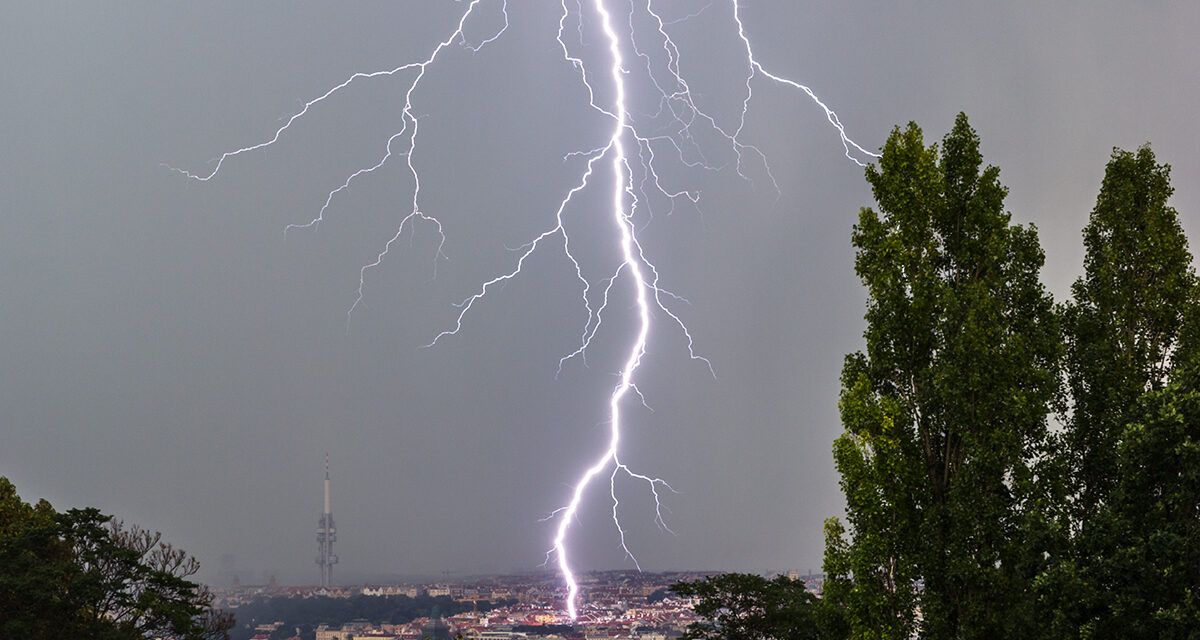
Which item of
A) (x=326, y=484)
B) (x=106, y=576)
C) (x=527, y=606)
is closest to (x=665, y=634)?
(x=527, y=606)

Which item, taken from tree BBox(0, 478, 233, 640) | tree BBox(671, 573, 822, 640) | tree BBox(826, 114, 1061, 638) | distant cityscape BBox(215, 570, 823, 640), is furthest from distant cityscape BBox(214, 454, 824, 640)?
tree BBox(826, 114, 1061, 638)

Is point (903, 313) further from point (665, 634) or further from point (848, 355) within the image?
point (665, 634)

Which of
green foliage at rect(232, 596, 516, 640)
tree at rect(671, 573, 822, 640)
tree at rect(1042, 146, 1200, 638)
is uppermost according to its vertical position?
tree at rect(1042, 146, 1200, 638)

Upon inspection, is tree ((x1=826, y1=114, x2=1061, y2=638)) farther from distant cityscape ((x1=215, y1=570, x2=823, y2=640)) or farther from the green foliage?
the green foliage

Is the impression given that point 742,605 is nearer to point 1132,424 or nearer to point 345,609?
point 1132,424

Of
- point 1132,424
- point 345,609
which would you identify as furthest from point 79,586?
point 345,609

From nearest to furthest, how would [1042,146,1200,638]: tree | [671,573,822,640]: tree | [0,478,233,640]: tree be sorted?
[1042,146,1200,638]: tree → [0,478,233,640]: tree → [671,573,822,640]: tree

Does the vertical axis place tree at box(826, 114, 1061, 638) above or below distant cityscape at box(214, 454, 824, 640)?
above
